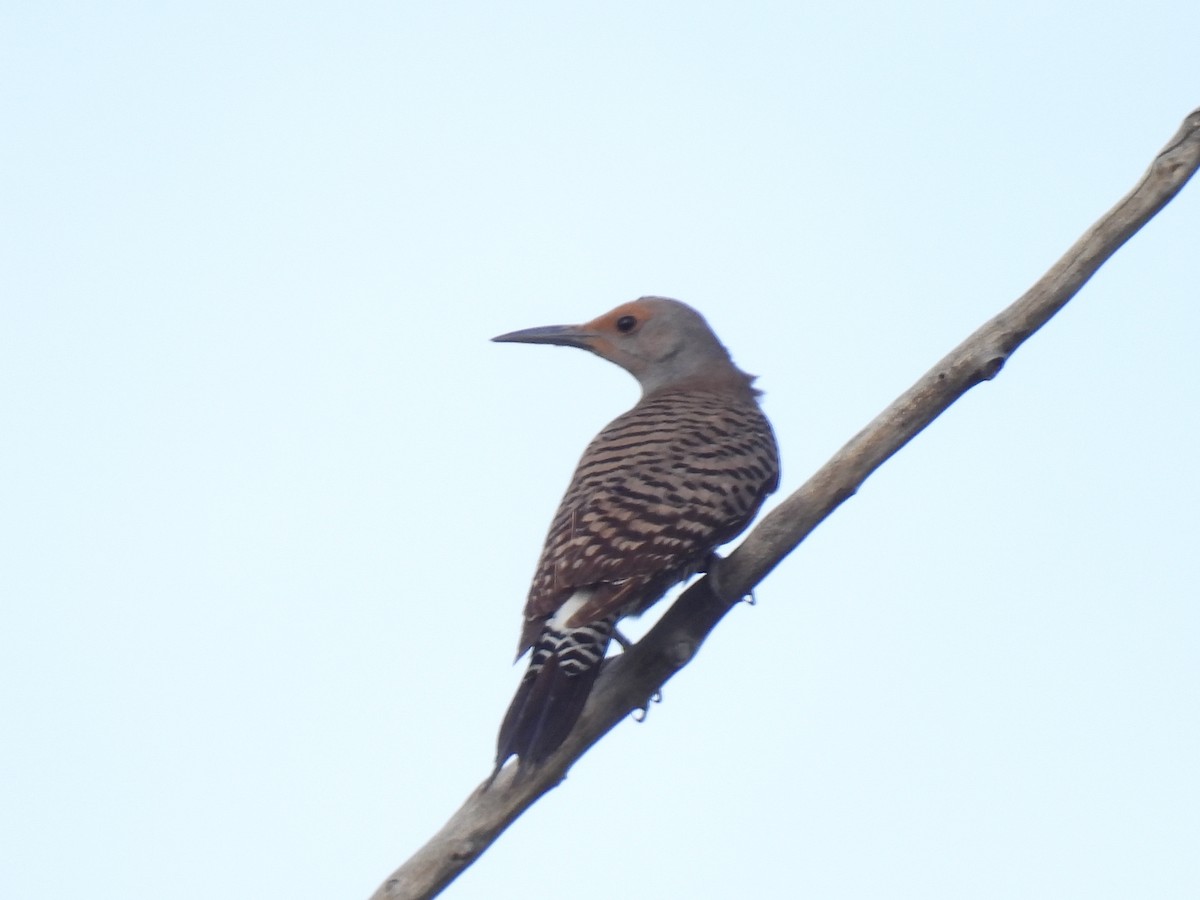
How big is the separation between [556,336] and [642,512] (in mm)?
2076

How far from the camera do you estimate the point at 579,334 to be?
771 cm

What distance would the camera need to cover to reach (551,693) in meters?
5.11

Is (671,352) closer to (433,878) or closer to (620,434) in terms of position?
(620,434)

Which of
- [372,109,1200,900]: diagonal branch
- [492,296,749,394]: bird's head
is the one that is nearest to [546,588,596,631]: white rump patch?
[372,109,1200,900]: diagonal branch

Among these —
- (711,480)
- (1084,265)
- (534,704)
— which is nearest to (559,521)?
(711,480)

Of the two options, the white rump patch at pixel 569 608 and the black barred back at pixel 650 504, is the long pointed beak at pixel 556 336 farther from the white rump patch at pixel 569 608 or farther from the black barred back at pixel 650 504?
the white rump patch at pixel 569 608

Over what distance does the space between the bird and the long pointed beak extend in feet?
0.95

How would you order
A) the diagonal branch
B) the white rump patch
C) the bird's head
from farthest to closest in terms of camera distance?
the bird's head
the diagonal branch
the white rump patch

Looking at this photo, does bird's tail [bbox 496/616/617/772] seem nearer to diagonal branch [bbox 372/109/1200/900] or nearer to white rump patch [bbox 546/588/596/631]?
white rump patch [bbox 546/588/596/631]

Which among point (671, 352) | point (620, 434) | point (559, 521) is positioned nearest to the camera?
point (559, 521)

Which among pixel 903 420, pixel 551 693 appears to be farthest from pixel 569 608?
pixel 903 420

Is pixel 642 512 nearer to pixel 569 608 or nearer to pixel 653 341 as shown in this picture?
pixel 569 608

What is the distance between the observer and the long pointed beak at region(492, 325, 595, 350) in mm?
7680

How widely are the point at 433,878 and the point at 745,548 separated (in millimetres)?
1545
